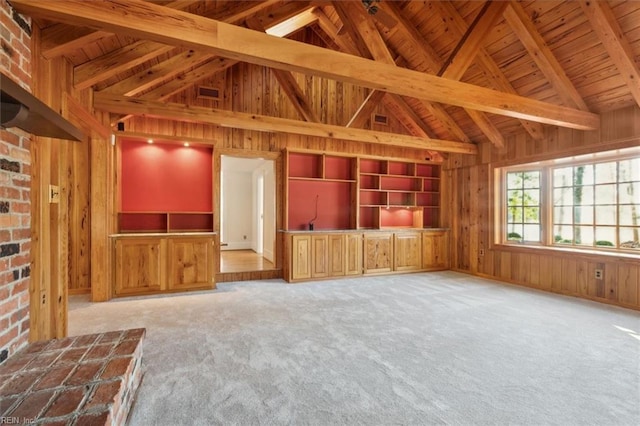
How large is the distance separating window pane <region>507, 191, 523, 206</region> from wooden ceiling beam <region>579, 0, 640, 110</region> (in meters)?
2.15

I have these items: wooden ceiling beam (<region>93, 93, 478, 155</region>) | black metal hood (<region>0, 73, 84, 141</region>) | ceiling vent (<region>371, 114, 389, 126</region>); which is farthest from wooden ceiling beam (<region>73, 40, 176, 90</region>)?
ceiling vent (<region>371, 114, 389, 126</region>)

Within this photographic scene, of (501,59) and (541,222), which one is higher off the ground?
(501,59)

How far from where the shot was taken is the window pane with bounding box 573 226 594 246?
14.3 feet

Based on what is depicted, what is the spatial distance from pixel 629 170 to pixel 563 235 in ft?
4.13

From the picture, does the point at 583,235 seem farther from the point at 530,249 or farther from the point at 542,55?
the point at 542,55

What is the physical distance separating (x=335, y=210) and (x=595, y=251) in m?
4.19

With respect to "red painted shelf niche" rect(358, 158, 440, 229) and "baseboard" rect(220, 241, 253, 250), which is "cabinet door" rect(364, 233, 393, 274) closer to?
"red painted shelf niche" rect(358, 158, 440, 229)

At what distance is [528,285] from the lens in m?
4.84

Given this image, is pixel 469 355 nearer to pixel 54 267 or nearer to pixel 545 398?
pixel 545 398

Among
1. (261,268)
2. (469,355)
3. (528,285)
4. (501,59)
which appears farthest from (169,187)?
(528,285)

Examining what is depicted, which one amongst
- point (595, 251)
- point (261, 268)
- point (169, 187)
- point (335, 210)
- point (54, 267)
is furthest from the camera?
point (335, 210)

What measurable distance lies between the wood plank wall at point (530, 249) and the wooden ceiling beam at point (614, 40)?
654mm

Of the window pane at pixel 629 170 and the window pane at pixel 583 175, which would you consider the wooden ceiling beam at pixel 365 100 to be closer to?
the window pane at pixel 583 175

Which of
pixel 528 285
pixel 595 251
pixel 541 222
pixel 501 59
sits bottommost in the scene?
pixel 528 285
